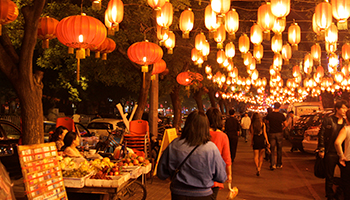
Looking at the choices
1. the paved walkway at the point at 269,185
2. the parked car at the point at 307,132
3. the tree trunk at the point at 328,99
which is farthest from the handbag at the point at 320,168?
the tree trunk at the point at 328,99

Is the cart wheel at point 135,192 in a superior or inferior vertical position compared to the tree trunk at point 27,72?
inferior

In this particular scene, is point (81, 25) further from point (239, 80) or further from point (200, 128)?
point (239, 80)

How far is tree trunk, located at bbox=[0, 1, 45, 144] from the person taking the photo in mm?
7441

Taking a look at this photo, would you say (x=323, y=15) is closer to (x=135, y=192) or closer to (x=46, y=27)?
(x=135, y=192)

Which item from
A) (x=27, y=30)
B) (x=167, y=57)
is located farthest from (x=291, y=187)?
(x=167, y=57)

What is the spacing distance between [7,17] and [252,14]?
16.3 m

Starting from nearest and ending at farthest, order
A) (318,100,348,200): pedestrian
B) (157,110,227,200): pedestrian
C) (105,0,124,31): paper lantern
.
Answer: (157,110,227,200): pedestrian, (318,100,348,200): pedestrian, (105,0,124,31): paper lantern

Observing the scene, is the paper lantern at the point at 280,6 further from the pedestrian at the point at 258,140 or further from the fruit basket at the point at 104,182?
the fruit basket at the point at 104,182

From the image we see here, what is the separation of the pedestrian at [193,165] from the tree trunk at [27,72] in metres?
4.67

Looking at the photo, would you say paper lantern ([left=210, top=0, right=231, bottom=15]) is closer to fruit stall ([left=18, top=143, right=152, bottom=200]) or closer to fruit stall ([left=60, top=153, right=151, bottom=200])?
fruit stall ([left=18, top=143, right=152, bottom=200])

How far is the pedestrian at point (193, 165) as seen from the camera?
3.89m

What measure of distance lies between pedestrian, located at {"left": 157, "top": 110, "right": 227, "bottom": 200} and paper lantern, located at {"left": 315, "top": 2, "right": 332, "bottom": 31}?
18.9 ft

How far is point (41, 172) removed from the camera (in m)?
4.87

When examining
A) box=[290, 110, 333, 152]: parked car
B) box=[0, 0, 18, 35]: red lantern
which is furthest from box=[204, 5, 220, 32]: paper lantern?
box=[290, 110, 333, 152]: parked car
